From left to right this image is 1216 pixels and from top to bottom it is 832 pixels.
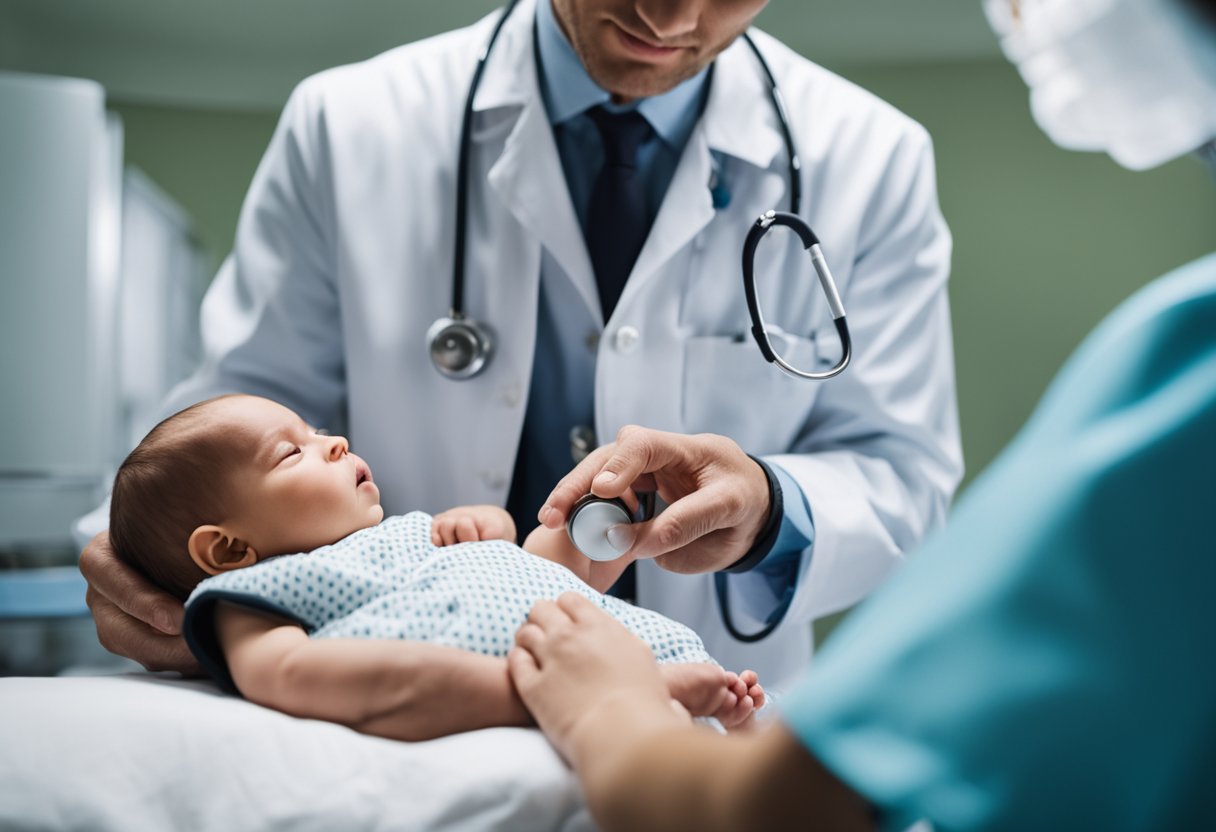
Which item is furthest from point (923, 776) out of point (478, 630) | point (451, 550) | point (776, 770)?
point (451, 550)

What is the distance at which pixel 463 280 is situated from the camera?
4.00 feet

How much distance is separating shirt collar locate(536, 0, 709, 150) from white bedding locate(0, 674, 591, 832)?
847 mm

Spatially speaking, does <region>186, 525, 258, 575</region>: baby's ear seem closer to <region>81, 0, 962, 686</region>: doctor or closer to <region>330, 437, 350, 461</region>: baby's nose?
<region>330, 437, 350, 461</region>: baby's nose

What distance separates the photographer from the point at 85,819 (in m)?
0.60

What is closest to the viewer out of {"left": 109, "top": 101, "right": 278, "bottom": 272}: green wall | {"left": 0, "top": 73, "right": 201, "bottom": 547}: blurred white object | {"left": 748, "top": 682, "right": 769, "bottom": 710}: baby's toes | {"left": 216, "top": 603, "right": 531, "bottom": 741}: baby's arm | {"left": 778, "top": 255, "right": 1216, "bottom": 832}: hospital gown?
{"left": 778, "top": 255, "right": 1216, "bottom": 832}: hospital gown

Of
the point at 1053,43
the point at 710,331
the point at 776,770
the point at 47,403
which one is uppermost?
the point at 1053,43

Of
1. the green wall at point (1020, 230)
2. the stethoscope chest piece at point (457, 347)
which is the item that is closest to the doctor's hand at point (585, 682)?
the stethoscope chest piece at point (457, 347)

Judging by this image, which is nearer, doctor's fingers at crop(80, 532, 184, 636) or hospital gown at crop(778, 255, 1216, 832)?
hospital gown at crop(778, 255, 1216, 832)

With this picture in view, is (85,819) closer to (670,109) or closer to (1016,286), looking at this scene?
(670,109)

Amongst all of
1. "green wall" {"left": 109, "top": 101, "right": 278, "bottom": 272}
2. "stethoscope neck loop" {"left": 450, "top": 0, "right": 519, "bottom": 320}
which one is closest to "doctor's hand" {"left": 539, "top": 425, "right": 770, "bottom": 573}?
"stethoscope neck loop" {"left": 450, "top": 0, "right": 519, "bottom": 320}

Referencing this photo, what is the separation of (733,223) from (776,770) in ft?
2.86

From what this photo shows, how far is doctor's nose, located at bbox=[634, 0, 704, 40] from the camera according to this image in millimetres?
1126

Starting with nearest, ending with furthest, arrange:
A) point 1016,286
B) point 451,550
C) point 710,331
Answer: point 451,550 → point 710,331 → point 1016,286

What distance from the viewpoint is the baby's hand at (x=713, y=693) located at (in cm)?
74
